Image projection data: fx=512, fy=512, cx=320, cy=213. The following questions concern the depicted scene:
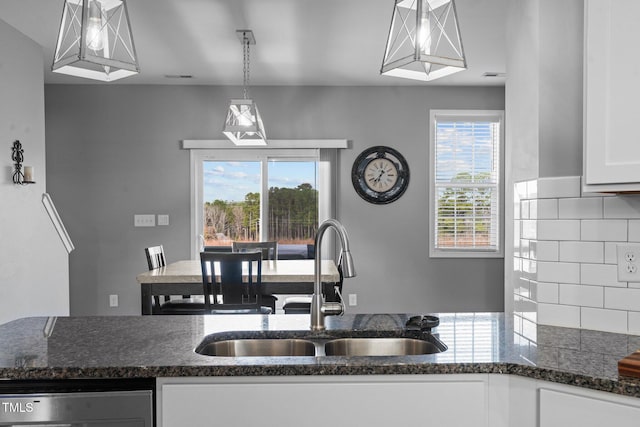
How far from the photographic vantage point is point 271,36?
390cm

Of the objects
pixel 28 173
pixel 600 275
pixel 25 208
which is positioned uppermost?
pixel 28 173

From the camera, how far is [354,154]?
543 cm

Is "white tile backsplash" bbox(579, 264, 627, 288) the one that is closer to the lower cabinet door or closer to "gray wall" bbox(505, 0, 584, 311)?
"gray wall" bbox(505, 0, 584, 311)

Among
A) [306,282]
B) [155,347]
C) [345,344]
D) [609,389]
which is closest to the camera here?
[609,389]

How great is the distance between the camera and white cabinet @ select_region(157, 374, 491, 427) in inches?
52.1

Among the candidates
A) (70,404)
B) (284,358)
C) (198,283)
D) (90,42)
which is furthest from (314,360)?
(198,283)

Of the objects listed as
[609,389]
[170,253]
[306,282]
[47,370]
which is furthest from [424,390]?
[170,253]

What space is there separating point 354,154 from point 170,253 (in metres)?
2.20

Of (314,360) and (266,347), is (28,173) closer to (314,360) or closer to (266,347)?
(266,347)

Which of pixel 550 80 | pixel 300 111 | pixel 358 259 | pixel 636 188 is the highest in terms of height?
pixel 300 111

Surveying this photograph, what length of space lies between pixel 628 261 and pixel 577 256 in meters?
0.15

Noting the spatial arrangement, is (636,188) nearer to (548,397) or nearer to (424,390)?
(548,397)

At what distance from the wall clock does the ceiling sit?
759 mm

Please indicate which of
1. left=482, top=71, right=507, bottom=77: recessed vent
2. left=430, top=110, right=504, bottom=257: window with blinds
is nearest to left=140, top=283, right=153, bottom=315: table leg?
left=430, top=110, right=504, bottom=257: window with blinds
